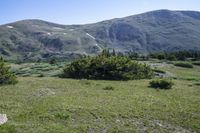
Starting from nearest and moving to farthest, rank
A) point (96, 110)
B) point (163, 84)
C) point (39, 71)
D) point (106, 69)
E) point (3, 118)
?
1. point (3, 118)
2. point (96, 110)
3. point (163, 84)
4. point (106, 69)
5. point (39, 71)

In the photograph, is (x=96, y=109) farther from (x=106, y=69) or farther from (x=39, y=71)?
(x=39, y=71)

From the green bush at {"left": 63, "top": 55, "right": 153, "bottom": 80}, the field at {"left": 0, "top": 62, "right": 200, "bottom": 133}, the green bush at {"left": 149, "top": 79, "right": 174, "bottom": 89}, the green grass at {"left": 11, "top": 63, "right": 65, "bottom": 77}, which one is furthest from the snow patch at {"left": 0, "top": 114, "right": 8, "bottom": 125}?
the green grass at {"left": 11, "top": 63, "right": 65, "bottom": 77}

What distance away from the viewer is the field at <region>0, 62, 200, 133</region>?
74.3ft

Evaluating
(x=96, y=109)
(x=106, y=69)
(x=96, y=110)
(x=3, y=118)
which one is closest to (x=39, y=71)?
(x=106, y=69)

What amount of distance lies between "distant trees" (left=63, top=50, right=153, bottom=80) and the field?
12.1 meters

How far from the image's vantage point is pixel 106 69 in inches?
1945

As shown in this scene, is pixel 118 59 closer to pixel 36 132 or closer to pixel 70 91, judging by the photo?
pixel 70 91

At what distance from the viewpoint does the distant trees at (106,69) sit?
48625 mm

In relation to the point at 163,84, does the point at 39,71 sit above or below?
below

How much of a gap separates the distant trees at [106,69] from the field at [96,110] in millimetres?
12078

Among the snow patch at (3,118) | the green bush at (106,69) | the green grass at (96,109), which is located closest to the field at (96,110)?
the green grass at (96,109)

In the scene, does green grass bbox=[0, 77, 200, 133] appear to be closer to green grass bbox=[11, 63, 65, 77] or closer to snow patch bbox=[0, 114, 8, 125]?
snow patch bbox=[0, 114, 8, 125]

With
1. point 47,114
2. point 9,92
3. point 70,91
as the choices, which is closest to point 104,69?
point 70,91

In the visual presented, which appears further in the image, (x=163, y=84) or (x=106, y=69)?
(x=106, y=69)
